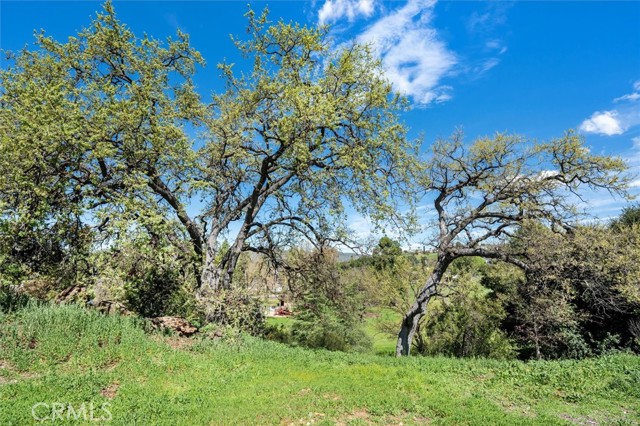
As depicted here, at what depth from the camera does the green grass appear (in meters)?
5.67

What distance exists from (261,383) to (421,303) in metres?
10.9

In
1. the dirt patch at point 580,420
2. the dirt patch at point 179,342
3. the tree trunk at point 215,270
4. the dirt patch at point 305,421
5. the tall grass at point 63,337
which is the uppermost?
the tree trunk at point 215,270

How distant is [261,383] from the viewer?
23.1ft

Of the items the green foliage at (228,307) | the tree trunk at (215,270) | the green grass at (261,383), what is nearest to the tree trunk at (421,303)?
the green grass at (261,383)

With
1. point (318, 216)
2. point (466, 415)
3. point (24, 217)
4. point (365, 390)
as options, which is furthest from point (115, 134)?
point (466, 415)

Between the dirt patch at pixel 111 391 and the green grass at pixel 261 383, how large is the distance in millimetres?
26

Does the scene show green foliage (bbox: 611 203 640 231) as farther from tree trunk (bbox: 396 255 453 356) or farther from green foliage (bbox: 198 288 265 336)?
green foliage (bbox: 198 288 265 336)

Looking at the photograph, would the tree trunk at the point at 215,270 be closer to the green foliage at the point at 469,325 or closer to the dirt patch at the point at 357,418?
the dirt patch at the point at 357,418

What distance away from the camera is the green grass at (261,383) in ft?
18.6

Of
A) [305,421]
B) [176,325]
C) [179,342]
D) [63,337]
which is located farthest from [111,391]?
[176,325]

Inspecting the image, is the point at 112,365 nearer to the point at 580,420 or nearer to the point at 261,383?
the point at 261,383

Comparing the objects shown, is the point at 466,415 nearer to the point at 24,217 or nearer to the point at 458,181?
the point at 24,217

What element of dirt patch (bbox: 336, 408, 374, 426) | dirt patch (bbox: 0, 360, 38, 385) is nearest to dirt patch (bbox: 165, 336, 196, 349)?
dirt patch (bbox: 0, 360, 38, 385)

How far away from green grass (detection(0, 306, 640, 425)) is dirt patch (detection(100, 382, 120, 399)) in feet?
0.09
